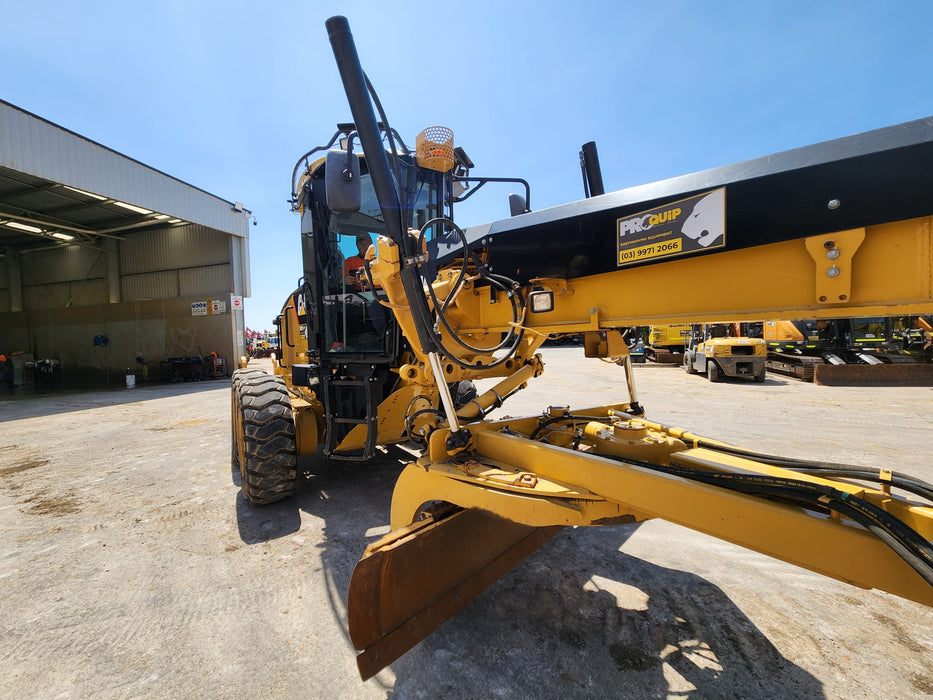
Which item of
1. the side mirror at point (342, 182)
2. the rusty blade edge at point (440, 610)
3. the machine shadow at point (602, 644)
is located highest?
the side mirror at point (342, 182)

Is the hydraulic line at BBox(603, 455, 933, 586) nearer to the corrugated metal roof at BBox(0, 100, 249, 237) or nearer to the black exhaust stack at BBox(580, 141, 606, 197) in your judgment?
the black exhaust stack at BBox(580, 141, 606, 197)

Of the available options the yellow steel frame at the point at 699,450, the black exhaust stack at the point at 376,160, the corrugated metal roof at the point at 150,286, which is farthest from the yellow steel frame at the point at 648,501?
the corrugated metal roof at the point at 150,286

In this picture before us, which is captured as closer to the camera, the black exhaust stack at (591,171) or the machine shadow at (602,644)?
the machine shadow at (602,644)

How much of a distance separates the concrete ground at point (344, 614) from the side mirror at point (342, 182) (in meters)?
2.10

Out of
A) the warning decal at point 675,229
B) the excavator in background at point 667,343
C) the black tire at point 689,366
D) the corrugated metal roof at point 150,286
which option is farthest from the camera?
the corrugated metal roof at point 150,286

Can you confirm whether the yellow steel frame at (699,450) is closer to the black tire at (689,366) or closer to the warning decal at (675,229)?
the warning decal at (675,229)

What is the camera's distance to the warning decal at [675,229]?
1.40m

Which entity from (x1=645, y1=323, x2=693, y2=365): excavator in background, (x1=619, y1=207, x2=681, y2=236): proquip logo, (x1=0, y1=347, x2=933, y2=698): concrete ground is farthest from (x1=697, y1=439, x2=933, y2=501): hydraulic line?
(x1=645, y1=323, x2=693, y2=365): excavator in background

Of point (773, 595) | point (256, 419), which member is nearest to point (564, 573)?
point (773, 595)

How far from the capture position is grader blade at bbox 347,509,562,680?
1.61 metres

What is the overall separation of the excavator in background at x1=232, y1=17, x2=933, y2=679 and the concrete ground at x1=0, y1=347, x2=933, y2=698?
0.34 meters

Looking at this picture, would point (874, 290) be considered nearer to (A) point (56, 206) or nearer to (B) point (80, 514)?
(B) point (80, 514)

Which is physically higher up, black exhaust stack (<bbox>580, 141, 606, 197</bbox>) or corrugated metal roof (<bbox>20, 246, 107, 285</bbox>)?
corrugated metal roof (<bbox>20, 246, 107, 285</bbox>)

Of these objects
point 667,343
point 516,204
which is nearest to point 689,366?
point 667,343
